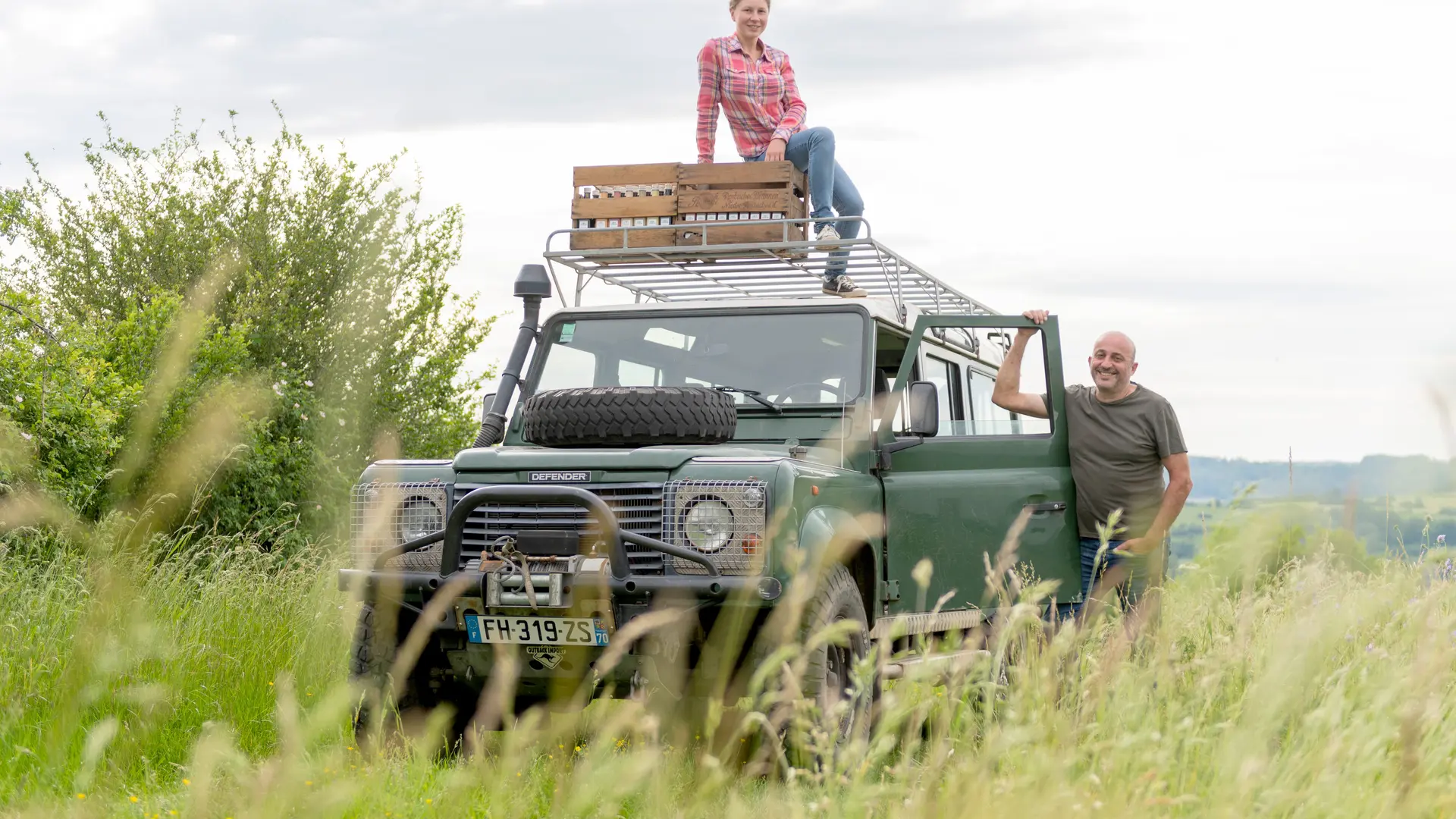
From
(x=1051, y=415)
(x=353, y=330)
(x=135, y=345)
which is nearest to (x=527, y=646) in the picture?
(x=1051, y=415)

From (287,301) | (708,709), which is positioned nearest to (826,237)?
(708,709)

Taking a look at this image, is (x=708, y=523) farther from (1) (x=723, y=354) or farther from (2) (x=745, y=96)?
(2) (x=745, y=96)

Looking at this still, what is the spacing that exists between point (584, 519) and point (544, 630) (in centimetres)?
42

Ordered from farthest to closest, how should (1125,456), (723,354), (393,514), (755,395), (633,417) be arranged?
(723,354)
(1125,456)
(755,395)
(633,417)
(393,514)

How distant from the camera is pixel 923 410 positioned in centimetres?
562

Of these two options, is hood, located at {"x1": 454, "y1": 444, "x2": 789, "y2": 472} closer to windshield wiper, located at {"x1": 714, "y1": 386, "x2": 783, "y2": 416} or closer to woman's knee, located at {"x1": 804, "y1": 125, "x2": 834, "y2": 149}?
windshield wiper, located at {"x1": 714, "y1": 386, "x2": 783, "y2": 416}

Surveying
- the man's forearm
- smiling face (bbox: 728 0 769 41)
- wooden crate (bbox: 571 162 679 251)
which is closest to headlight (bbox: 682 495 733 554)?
the man's forearm

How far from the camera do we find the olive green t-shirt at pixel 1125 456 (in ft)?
20.3

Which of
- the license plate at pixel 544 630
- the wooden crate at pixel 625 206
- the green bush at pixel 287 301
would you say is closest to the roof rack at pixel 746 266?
the wooden crate at pixel 625 206

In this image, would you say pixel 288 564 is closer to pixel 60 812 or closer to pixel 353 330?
pixel 60 812

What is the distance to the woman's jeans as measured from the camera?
23.4ft

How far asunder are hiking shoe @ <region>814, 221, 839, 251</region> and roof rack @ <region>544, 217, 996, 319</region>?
0.09ft

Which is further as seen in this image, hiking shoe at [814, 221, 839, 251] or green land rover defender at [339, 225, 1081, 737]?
hiking shoe at [814, 221, 839, 251]

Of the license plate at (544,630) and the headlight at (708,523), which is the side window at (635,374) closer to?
the headlight at (708,523)
